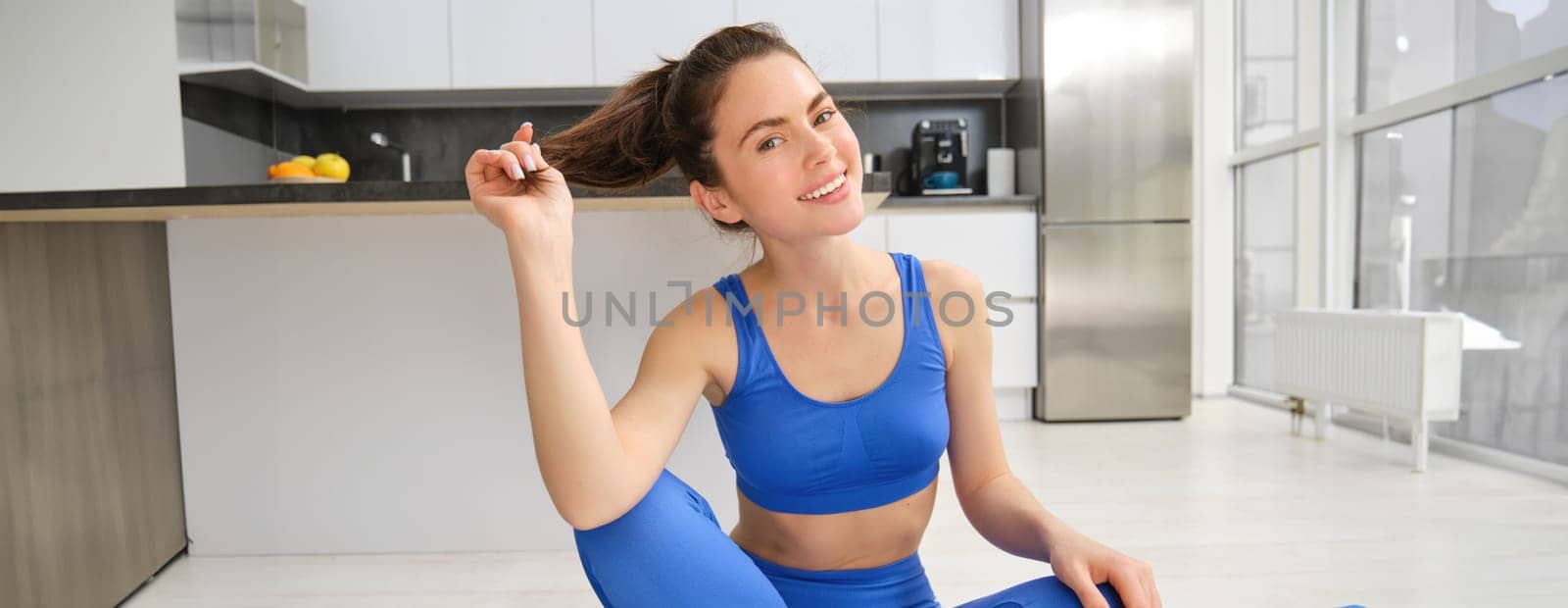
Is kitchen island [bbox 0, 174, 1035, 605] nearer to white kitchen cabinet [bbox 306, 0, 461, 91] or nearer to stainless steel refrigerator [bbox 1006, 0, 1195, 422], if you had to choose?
white kitchen cabinet [bbox 306, 0, 461, 91]

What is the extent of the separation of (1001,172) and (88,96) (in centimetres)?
360

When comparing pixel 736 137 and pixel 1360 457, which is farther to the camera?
pixel 1360 457

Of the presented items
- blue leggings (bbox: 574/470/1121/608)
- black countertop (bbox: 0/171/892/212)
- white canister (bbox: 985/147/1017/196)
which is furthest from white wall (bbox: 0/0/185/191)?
white canister (bbox: 985/147/1017/196)

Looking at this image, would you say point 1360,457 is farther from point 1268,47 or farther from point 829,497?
point 829,497

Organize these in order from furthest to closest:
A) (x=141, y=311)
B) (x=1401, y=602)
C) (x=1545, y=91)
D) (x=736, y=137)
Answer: (x=1545, y=91) < (x=141, y=311) < (x=1401, y=602) < (x=736, y=137)

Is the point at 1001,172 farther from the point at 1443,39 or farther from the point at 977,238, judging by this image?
the point at 1443,39

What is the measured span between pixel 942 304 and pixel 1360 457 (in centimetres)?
260

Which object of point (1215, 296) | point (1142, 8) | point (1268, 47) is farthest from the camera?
point (1215, 296)

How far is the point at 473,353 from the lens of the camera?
2.02 metres

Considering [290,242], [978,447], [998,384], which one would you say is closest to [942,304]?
[978,447]

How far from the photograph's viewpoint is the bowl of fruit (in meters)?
2.33

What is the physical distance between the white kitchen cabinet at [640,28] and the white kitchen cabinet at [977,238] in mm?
1223

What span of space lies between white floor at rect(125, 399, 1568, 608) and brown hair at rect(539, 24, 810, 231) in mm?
993

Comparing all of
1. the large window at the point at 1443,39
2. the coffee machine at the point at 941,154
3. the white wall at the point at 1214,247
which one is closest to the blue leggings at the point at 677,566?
the large window at the point at 1443,39
